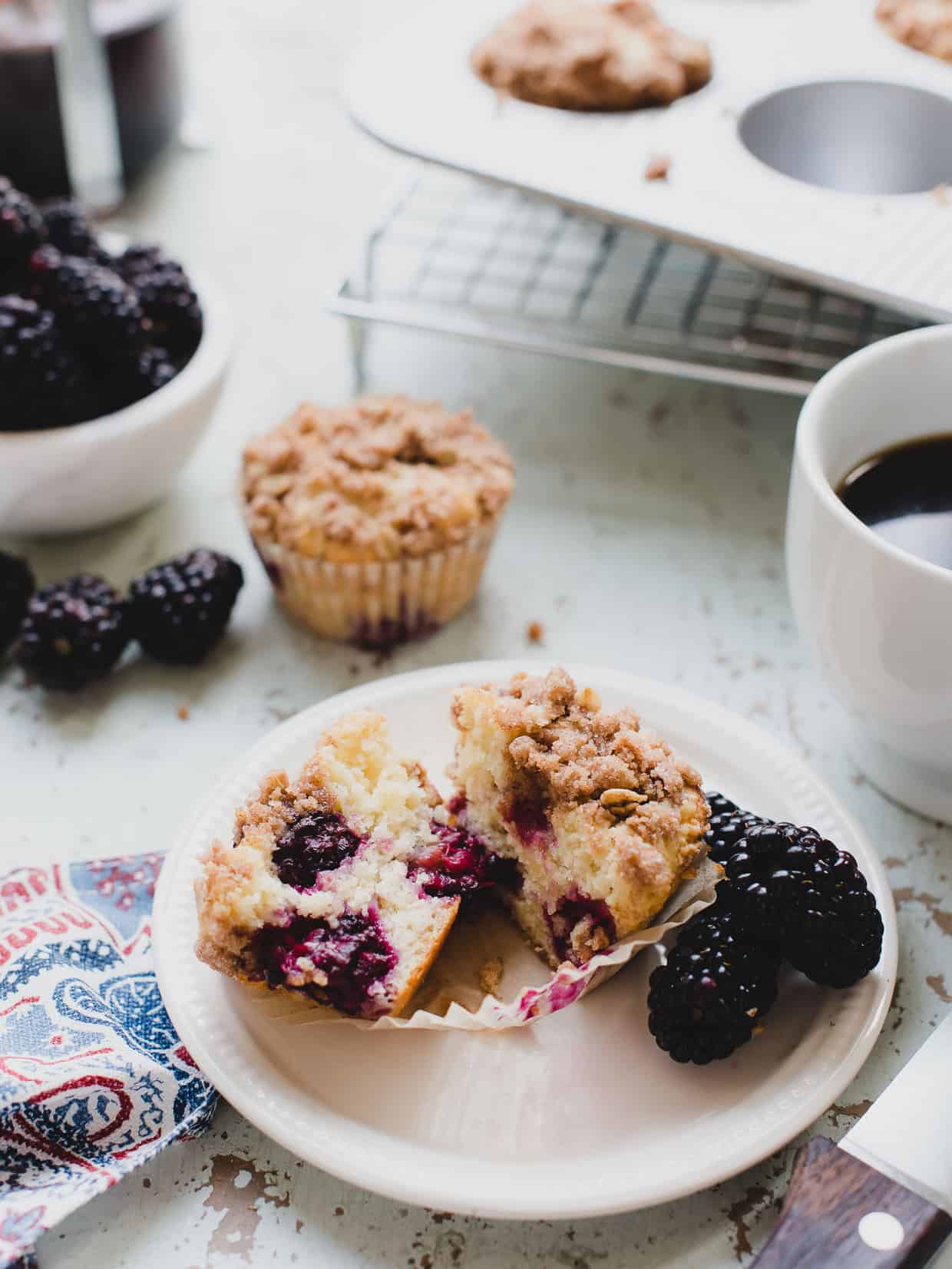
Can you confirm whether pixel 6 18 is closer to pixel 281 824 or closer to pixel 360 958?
pixel 281 824

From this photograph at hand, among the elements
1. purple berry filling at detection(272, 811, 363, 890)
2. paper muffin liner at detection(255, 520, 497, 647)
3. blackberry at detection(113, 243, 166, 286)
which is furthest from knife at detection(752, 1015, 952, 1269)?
blackberry at detection(113, 243, 166, 286)

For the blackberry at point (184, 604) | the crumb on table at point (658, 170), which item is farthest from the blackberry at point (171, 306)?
the crumb on table at point (658, 170)

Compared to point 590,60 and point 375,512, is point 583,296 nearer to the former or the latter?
point 590,60

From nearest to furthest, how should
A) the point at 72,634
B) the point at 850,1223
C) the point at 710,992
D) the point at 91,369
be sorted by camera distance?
1. the point at 850,1223
2. the point at 710,992
3. the point at 72,634
4. the point at 91,369

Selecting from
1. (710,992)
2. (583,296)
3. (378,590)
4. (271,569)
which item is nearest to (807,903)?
(710,992)

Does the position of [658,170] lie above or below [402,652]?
above

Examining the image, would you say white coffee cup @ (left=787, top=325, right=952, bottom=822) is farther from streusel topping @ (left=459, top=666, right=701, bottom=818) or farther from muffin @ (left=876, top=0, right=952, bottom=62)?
muffin @ (left=876, top=0, right=952, bottom=62)
